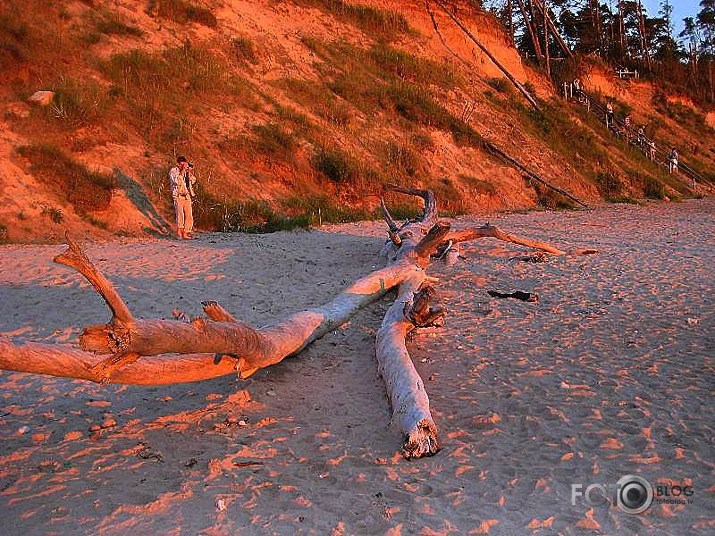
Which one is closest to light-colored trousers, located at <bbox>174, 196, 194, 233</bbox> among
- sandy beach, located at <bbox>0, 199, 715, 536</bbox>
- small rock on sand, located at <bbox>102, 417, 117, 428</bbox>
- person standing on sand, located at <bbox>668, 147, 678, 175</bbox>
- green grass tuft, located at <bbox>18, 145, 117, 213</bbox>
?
green grass tuft, located at <bbox>18, 145, 117, 213</bbox>

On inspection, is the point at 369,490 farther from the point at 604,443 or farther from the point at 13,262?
the point at 13,262

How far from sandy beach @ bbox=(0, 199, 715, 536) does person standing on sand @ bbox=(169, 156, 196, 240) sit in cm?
450

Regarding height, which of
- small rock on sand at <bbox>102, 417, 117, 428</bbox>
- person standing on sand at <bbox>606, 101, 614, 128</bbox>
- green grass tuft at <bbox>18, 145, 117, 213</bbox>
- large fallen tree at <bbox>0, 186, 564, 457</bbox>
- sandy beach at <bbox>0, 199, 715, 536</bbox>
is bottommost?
small rock on sand at <bbox>102, 417, 117, 428</bbox>

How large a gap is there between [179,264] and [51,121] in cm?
744

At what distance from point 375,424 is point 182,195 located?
379 inches

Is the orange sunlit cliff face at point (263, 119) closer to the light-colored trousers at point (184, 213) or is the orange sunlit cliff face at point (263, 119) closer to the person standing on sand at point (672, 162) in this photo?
the light-colored trousers at point (184, 213)

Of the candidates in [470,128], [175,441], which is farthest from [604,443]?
[470,128]

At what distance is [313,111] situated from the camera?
19625 mm

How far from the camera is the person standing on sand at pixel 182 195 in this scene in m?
12.6

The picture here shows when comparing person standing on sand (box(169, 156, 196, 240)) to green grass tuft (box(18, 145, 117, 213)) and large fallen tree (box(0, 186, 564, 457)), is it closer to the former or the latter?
green grass tuft (box(18, 145, 117, 213))

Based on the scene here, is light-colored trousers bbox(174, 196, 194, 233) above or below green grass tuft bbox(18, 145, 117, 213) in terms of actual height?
A: below

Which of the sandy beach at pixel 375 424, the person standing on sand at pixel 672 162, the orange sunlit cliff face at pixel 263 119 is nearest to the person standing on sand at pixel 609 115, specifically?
the person standing on sand at pixel 672 162

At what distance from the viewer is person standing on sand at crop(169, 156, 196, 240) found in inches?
496

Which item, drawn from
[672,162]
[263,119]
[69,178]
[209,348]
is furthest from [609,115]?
[209,348]
